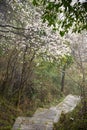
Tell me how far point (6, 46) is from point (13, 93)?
9.72ft

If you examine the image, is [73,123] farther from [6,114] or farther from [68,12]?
[68,12]

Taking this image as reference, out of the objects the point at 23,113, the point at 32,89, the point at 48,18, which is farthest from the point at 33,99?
the point at 48,18

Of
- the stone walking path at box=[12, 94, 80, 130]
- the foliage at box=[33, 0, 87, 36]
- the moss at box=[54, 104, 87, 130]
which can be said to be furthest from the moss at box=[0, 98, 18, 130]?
the foliage at box=[33, 0, 87, 36]

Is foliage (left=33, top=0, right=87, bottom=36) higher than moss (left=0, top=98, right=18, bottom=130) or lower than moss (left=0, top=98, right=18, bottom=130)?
higher

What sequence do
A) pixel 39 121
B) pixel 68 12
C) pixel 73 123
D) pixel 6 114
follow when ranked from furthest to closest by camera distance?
pixel 6 114 → pixel 39 121 → pixel 73 123 → pixel 68 12

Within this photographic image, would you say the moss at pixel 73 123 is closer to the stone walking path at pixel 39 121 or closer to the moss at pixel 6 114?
the stone walking path at pixel 39 121

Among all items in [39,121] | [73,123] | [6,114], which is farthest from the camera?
[6,114]

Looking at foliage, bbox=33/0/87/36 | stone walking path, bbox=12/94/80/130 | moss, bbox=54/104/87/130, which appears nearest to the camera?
foliage, bbox=33/0/87/36

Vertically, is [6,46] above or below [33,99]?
above

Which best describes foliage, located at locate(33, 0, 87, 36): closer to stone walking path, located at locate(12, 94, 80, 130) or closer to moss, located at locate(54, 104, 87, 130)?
moss, located at locate(54, 104, 87, 130)

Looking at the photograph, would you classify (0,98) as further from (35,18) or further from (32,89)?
(35,18)

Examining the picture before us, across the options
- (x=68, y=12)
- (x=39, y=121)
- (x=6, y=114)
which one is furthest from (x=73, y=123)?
(x=68, y=12)

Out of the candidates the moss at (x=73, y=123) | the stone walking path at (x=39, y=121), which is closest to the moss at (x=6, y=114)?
the stone walking path at (x=39, y=121)

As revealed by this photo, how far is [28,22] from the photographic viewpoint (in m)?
13.7
